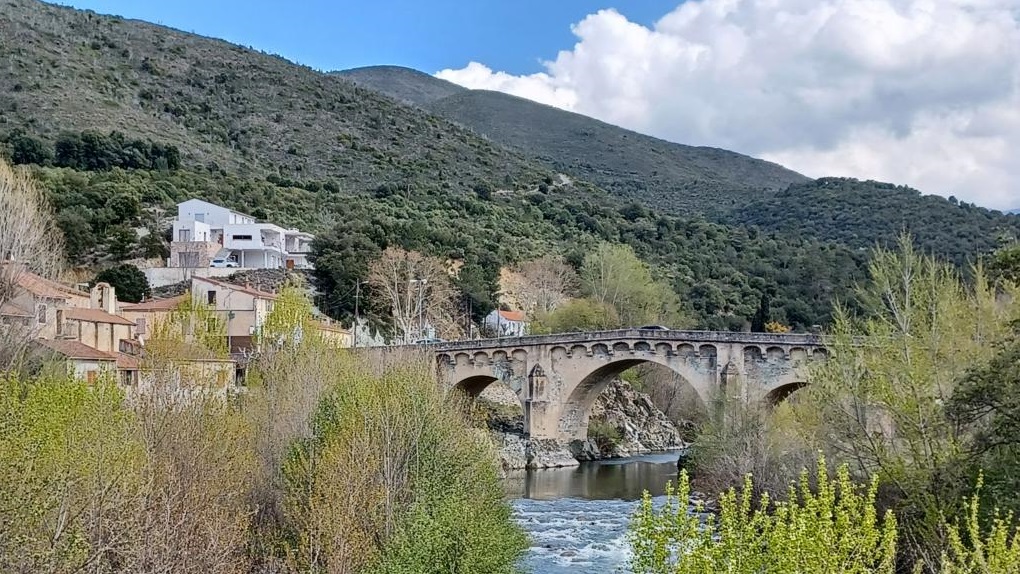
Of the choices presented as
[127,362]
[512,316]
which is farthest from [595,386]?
[127,362]

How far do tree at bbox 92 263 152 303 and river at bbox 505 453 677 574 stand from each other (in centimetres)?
2533

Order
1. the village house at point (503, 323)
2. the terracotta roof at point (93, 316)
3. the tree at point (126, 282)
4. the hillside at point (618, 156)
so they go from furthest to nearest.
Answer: the hillside at point (618, 156)
the village house at point (503, 323)
the tree at point (126, 282)
the terracotta roof at point (93, 316)

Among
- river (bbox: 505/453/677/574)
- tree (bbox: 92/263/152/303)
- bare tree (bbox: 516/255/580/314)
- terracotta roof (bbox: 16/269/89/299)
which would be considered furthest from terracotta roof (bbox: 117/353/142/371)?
bare tree (bbox: 516/255/580/314)

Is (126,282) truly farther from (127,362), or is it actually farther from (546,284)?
(546,284)

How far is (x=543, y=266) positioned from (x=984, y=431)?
53.4 metres

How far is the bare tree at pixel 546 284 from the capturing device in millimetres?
68000

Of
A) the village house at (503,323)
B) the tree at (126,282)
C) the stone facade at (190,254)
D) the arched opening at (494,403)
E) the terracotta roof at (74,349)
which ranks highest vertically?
the stone facade at (190,254)

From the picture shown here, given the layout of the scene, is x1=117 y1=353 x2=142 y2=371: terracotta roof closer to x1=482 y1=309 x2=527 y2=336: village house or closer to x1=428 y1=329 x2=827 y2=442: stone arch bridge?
x1=428 y1=329 x2=827 y2=442: stone arch bridge

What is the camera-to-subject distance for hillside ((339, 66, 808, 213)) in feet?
452

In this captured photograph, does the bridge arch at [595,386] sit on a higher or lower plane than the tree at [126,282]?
lower

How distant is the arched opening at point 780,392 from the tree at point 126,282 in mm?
35453

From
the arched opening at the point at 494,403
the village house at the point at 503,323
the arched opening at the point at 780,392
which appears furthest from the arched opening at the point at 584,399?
the village house at the point at 503,323

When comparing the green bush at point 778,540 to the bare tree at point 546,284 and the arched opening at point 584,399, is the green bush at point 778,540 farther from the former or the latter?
the bare tree at point 546,284

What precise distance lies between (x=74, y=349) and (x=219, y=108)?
256 ft
